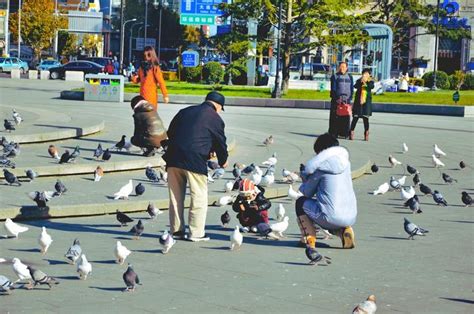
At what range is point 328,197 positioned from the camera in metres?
10.1

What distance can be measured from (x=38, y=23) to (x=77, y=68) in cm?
2427

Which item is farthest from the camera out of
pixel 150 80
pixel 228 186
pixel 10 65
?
pixel 10 65

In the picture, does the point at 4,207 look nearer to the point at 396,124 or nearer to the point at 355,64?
the point at 396,124

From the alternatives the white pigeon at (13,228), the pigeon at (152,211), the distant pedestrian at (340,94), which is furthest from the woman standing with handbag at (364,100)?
the white pigeon at (13,228)

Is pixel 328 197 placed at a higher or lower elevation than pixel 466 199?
higher

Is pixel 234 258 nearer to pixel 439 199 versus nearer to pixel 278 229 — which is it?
pixel 278 229

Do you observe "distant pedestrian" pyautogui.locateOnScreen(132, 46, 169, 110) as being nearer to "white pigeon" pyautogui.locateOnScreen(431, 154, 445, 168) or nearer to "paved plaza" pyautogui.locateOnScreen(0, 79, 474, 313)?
"paved plaza" pyautogui.locateOnScreen(0, 79, 474, 313)

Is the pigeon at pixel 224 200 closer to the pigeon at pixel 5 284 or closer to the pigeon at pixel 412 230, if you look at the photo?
the pigeon at pixel 412 230

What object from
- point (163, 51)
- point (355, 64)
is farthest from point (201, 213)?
point (163, 51)

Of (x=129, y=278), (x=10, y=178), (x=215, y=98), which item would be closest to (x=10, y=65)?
(x=10, y=178)

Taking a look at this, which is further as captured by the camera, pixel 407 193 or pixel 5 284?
pixel 407 193

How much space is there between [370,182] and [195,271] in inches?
300

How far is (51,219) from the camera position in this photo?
1183 centimetres

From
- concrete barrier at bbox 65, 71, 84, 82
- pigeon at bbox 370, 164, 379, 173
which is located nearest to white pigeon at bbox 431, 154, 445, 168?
pigeon at bbox 370, 164, 379, 173
